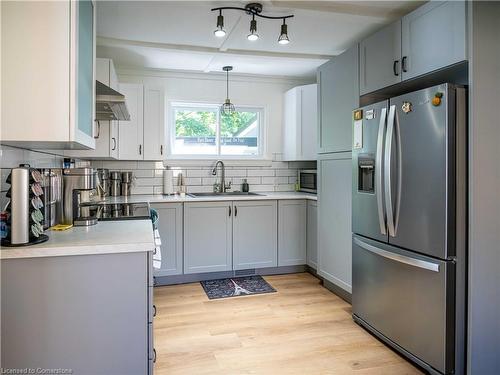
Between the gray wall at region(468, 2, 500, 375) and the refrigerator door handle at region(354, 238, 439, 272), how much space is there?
0.19 m

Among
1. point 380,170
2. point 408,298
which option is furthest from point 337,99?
point 408,298

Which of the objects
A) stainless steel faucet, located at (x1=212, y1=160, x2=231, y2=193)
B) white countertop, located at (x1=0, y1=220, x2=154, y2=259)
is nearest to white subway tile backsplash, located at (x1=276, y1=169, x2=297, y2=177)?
stainless steel faucet, located at (x1=212, y1=160, x2=231, y2=193)

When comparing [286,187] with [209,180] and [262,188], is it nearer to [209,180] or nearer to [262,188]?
[262,188]

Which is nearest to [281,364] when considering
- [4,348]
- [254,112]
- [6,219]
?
[4,348]

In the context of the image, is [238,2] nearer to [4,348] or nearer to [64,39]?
[64,39]

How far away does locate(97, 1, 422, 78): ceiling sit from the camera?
264 centimetres

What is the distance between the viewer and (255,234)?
158 inches

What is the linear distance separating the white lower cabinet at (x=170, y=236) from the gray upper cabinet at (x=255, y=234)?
582 mm

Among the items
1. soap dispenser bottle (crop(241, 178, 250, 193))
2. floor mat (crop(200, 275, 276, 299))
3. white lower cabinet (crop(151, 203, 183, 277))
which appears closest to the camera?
floor mat (crop(200, 275, 276, 299))

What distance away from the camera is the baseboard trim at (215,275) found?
3805 millimetres

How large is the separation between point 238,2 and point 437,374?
2608 mm

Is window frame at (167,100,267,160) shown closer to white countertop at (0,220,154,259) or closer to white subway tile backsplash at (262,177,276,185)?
white subway tile backsplash at (262,177,276,185)

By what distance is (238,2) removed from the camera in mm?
2555

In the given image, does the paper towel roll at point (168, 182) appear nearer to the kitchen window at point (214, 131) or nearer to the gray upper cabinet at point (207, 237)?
the kitchen window at point (214, 131)
